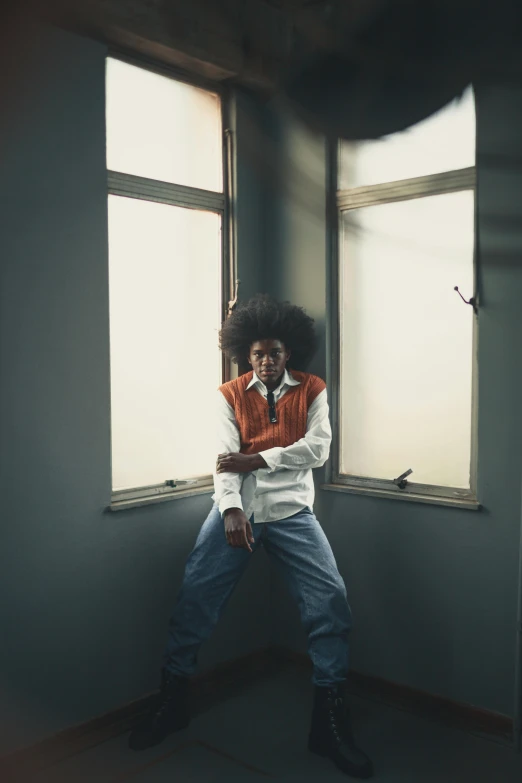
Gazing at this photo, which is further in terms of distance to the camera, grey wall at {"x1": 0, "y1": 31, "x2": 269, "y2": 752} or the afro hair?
the afro hair

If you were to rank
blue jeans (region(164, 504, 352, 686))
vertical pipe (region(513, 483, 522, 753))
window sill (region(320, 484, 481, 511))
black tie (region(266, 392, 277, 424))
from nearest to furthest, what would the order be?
vertical pipe (region(513, 483, 522, 753)) → blue jeans (region(164, 504, 352, 686)) → window sill (region(320, 484, 481, 511)) → black tie (region(266, 392, 277, 424))

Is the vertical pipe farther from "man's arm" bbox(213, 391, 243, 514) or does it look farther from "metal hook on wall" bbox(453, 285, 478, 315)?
"man's arm" bbox(213, 391, 243, 514)

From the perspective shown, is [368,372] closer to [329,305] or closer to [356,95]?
[329,305]

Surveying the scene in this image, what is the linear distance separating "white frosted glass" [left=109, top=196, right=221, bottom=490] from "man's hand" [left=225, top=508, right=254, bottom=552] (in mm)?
509

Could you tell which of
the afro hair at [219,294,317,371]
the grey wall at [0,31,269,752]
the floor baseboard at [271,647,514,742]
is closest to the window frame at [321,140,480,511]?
the afro hair at [219,294,317,371]

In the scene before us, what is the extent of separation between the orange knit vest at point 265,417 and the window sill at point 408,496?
0.43 meters

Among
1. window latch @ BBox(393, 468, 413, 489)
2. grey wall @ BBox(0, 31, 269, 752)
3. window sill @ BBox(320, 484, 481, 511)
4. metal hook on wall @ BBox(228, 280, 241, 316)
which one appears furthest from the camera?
metal hook on wall @ BBox(228, 280, 241, 316)

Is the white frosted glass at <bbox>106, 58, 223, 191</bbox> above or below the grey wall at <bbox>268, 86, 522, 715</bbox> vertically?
above

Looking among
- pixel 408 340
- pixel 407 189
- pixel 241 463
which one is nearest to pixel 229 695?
pixel 241 463

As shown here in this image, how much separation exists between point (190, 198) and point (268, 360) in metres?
0.86

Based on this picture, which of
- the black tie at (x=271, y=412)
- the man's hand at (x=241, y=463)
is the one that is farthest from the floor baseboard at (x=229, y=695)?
Answer: the black tie at (x=271, y=412)

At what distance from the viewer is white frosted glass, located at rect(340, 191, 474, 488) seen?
296 cm

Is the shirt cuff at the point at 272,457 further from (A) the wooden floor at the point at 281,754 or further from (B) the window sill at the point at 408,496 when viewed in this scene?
(A) the wooden floor at the point at 281,754

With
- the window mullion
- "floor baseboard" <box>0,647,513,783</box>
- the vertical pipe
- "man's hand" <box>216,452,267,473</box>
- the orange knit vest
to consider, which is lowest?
"floor baseboard" <box>0,647,513,783</box>
